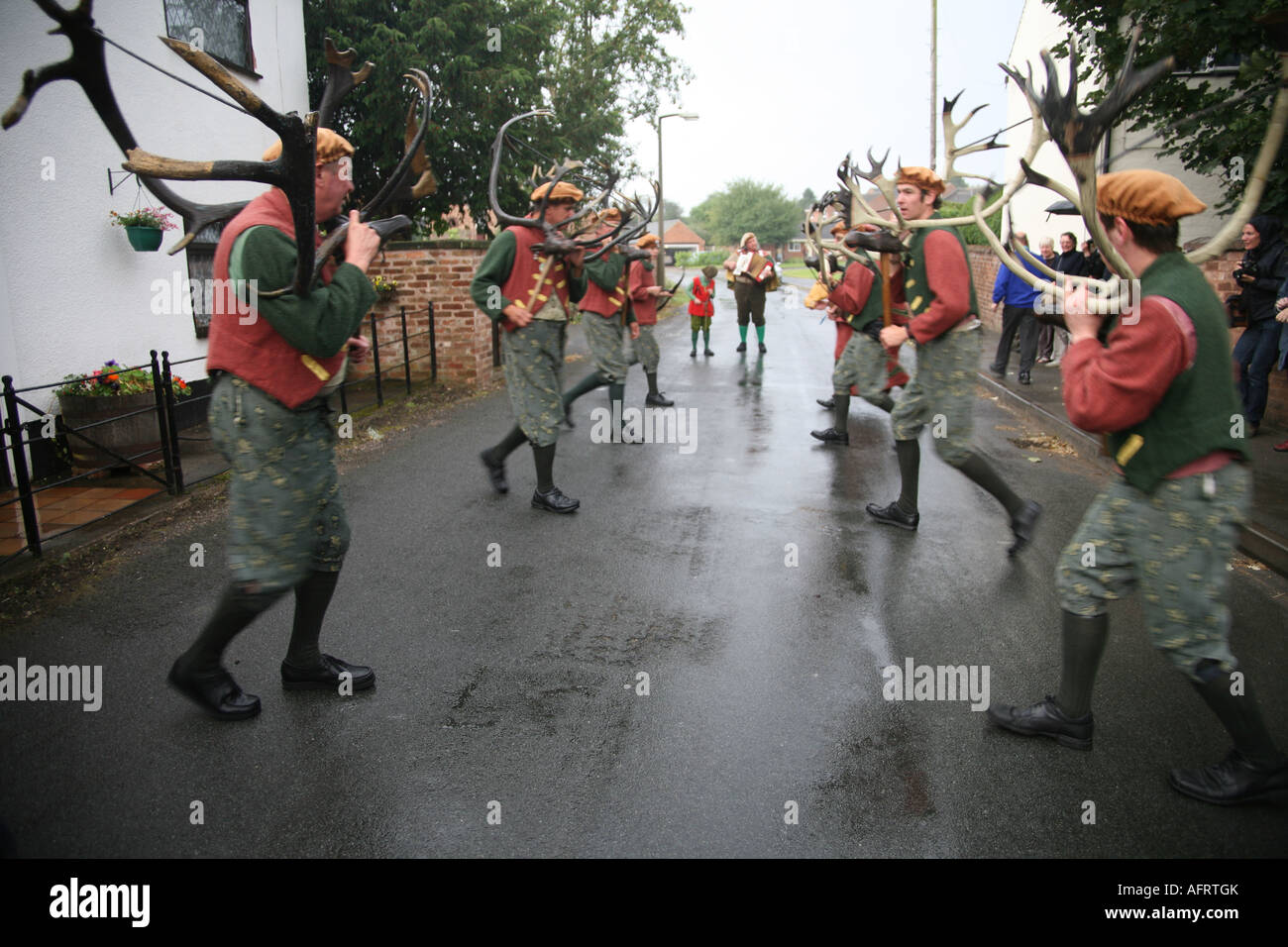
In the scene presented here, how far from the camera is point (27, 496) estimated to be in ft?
16.5

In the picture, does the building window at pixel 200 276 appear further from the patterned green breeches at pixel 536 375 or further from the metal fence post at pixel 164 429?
the patterned green breeches at pixel 536 375

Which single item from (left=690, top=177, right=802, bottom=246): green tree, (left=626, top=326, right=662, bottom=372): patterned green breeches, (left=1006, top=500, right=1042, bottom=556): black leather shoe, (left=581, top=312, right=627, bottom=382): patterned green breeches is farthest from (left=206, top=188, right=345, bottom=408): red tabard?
(left=690, top=177, right=802, bottom=246): green tree

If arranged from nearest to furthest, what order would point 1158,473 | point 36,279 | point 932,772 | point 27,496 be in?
1. point 1158,473
2. point 932,772
3. point 27,496
4. point 36,279

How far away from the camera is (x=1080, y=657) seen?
3180 mm

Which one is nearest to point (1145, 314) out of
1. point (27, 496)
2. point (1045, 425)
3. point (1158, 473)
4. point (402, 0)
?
point (1158, 473)

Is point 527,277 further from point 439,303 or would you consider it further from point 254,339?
point 439,303

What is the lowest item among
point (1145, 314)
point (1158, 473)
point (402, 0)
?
point (1158, 473)

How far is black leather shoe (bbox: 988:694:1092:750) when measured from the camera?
3.27 m

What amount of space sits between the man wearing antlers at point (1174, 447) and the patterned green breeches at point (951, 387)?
228 cm

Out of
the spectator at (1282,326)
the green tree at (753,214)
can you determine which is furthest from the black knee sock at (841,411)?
the green tree at (753,214)

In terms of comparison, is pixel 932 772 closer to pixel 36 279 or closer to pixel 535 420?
pixel 535 420

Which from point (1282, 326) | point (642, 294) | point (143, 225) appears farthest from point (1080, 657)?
point (143, 225)

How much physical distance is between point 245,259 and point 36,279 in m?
5.64
